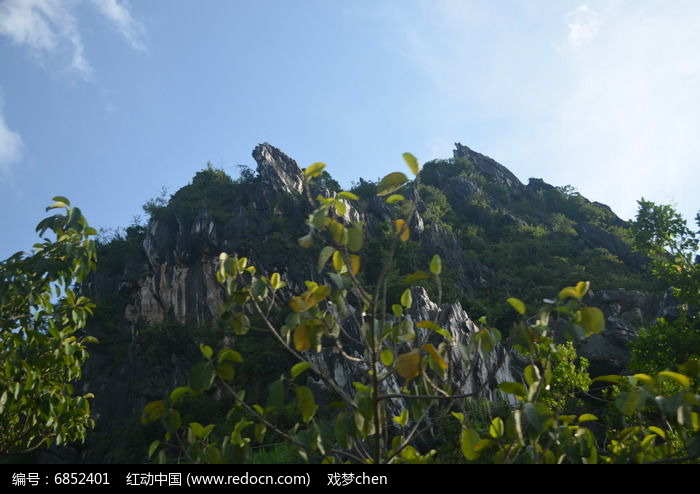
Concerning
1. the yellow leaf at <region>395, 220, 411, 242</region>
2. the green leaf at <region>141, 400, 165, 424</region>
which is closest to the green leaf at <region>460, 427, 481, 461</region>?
the yellow leaf at <region>395, 220, 411, 242</region>

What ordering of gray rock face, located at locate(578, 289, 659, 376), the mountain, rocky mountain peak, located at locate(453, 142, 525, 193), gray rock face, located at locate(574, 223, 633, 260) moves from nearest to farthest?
gray rock face, located at locate(578, 289, 659, 376)
the mountain
gray rock face, located at locate(574, 223, 633, 260)
rocky mountain peak, located at locate(453, 142, 525, 193)

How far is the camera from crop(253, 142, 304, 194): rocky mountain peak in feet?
103

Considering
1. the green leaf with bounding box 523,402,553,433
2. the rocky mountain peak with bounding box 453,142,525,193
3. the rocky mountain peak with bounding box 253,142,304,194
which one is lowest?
the green leaf with bounding box 523,402,553,433

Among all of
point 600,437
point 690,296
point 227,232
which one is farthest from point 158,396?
point 690,296

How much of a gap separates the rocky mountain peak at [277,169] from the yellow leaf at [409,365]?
29.8 metres

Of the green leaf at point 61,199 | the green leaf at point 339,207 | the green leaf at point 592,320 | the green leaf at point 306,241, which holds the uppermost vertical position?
the green leaf at point 61,199

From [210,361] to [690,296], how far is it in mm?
9774

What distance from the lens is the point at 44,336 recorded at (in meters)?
3.37

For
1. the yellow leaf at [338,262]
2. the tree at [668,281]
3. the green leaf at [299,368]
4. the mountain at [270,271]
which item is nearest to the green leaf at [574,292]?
the yellow leaf at [338,262]

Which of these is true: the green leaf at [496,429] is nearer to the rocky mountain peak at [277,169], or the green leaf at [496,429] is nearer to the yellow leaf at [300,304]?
the yellow leaf at [300,304]

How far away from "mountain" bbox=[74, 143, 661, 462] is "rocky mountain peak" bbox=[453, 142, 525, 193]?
24.7 feet

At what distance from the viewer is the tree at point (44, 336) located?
3.00m

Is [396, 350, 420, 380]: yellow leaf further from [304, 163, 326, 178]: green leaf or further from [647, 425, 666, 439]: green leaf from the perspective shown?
[647, 425, 666, 439]: green leaf

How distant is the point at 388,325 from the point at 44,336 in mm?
2635
